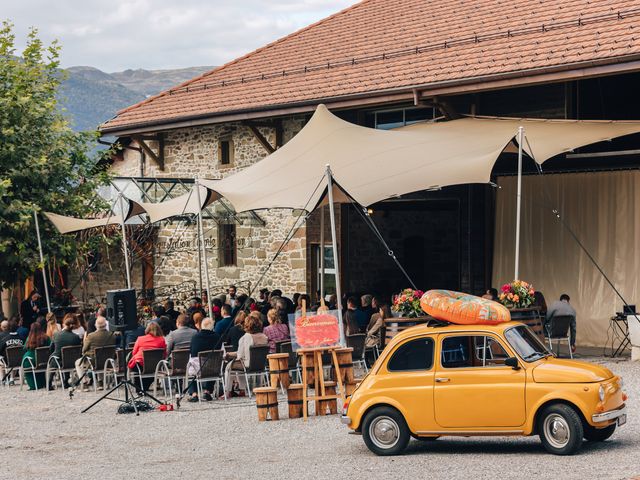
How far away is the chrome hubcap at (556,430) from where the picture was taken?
30.9ft

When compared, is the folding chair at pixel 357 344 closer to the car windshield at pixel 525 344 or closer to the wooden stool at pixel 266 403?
the wooden stool at pixel 266 403

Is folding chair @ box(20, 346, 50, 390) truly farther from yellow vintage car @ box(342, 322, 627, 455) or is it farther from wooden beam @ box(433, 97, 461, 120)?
yellow vintage car @ box(342, 322, 627, 455)

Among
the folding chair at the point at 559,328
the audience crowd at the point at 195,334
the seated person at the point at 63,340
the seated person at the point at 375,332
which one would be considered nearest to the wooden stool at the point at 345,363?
the audience crowd at the point at 195,334

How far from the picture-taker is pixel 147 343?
15016mm

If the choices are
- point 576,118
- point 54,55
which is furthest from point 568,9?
point 54,55

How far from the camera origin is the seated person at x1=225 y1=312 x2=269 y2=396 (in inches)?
563

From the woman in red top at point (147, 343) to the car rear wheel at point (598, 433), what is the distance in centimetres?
683

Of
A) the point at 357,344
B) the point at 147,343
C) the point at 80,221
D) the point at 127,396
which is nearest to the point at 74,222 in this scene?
the point at 80,221

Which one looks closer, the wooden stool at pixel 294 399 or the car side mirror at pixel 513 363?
the car side mirror at pixel 513 363

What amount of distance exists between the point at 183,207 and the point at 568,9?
713cm

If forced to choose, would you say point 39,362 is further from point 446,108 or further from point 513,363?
point 513,363

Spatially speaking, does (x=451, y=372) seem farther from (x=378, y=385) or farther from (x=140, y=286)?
(x=140, y=286)

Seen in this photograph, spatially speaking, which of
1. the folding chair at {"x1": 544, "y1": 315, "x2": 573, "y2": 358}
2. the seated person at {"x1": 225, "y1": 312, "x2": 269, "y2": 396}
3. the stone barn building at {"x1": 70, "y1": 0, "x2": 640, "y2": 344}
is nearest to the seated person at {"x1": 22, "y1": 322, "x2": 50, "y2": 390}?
the seated person at {"x1": 225, "y1": 312, "x2": 269, "y2": 396}

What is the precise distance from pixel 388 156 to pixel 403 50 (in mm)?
5764
